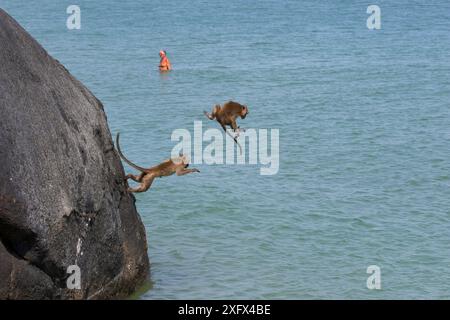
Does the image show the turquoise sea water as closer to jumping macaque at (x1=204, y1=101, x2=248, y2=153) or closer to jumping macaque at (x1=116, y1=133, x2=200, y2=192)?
jumping macaque at (x1=116, y1=133, x2=200, y2=192)

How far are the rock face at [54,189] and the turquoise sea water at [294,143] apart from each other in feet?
4.23

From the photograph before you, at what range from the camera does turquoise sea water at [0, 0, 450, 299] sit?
14.0 m

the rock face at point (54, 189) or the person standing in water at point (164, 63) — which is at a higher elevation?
the person standing in water at point (164, 63)

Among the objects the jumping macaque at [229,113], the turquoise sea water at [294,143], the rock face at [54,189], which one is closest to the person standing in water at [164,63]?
the turquoise sea water at [294,143]

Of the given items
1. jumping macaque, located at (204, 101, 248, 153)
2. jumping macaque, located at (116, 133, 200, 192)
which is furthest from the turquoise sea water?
jumping macaque, located at (204, 101, 248, 153)

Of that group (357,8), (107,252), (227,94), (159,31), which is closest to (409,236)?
(107,252)

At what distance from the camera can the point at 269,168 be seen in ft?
63.4

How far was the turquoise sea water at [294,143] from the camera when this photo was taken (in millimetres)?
13977

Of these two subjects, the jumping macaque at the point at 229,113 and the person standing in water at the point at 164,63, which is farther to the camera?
the person standing in water at the point at 164,63

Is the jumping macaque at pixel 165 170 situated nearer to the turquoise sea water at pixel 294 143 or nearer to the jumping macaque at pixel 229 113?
the jumping macaque at pixel 229 113

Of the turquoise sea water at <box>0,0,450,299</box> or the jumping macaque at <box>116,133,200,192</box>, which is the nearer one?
the jumping macaque at <box>116,133,200,192</box>

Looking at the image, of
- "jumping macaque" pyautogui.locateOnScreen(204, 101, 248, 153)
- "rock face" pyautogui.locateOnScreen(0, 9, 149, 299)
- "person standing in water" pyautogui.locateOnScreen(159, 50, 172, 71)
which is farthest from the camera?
"person standing in water" pyautogui.locateOnScreen(159, 50, 172, 71)

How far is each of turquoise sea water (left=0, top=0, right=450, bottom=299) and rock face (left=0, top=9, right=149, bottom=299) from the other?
4.23 ft

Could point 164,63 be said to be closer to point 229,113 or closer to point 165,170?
point 229,113
